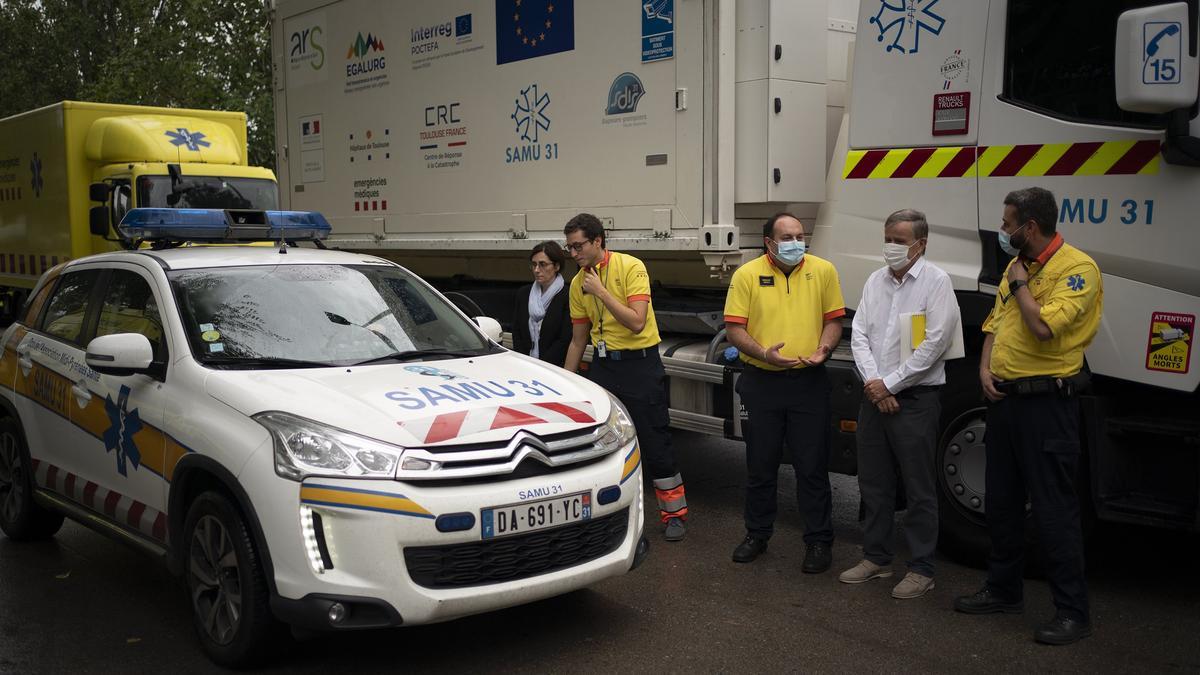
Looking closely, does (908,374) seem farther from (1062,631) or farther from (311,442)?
(311,442)

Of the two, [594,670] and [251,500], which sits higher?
[251,500]

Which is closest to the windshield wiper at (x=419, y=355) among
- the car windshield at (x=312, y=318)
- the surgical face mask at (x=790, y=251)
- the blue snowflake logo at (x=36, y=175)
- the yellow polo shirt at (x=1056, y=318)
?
the car windshield at (x=312, y=318)

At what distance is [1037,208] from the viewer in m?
4.59

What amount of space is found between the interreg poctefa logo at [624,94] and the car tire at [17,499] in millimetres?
3864

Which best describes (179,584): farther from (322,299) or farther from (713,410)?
(713,410)

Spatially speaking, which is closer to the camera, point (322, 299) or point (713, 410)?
point (322, 299)

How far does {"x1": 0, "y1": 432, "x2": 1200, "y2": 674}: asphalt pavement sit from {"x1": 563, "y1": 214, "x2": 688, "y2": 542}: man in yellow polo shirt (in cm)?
35

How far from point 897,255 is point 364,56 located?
585cm

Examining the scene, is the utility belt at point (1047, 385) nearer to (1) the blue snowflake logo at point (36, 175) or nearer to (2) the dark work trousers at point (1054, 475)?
(2) the dark work trousers at point (1054, 475)

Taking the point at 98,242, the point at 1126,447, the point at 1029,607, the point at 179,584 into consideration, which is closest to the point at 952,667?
the point at 1029,607

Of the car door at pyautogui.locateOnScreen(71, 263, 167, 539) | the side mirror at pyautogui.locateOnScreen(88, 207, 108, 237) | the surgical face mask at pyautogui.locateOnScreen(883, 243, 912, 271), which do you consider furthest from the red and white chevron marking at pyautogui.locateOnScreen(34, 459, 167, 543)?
the side mirror at pyautogui.locateOnScreen(88, 207, 108, 237)

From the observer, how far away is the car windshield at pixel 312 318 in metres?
4.76

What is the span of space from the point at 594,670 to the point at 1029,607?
6.76 ft

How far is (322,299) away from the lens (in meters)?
5.15
